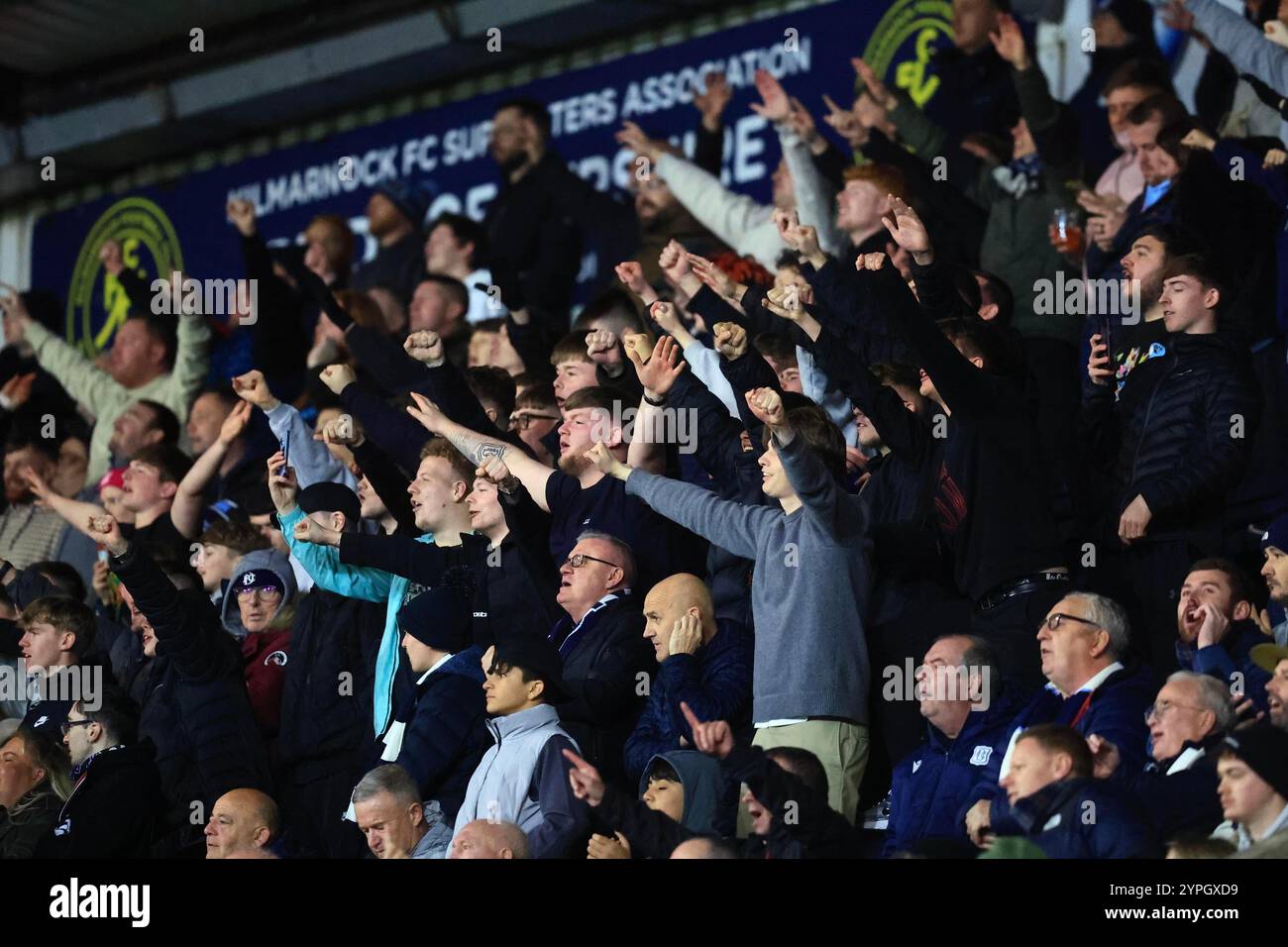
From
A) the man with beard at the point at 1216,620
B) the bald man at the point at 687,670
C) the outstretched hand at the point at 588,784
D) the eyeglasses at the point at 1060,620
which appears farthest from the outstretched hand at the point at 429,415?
the man with beard at the point at 1216,620

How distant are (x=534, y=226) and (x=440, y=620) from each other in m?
4.48

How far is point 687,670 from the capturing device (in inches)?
283

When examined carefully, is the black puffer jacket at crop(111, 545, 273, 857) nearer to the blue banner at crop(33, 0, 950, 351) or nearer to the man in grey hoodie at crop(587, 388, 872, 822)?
the man in grey hoodie at crop(587, 388, 872, 822)

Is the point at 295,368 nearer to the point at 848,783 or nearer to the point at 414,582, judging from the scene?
the point at 414,582

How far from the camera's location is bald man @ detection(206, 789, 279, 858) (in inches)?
301

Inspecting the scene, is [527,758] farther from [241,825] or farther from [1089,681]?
[1089,681]

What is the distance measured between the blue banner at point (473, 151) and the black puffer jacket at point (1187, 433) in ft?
12.2

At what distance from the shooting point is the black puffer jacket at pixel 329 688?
838cm

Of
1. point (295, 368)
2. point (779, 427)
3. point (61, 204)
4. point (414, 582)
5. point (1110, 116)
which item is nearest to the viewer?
point (779, 427)

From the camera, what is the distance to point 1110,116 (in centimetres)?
938

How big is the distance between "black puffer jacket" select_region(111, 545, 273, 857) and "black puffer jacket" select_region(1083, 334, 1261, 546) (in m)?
3.31

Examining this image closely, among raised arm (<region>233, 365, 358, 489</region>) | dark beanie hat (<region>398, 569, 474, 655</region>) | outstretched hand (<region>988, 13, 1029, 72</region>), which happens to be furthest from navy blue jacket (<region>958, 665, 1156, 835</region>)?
outstretched hand (<region>988, 13, 1029, 72</region>)

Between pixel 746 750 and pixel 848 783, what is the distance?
638mm
